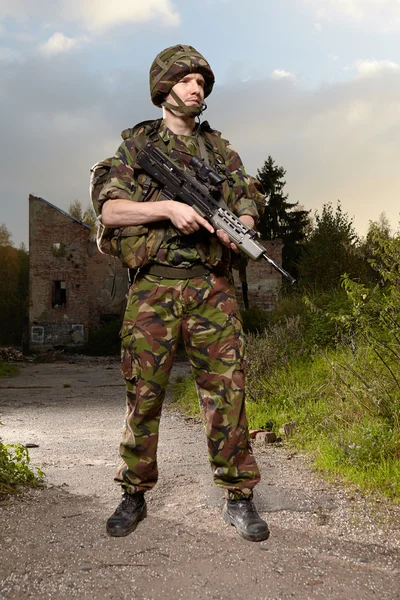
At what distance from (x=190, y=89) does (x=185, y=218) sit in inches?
28.7

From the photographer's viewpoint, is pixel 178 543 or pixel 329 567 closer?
pixel 329 567

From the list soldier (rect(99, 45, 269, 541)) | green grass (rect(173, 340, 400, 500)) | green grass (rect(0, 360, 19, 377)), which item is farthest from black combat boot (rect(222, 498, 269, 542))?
green grass (rect(0, 360, 19, 377))

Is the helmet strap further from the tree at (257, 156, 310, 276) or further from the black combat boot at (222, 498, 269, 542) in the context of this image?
the tree at (257, 156, 310, 276)

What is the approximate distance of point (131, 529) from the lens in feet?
10.5

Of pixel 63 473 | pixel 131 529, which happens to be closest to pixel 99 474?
pixel 63 473

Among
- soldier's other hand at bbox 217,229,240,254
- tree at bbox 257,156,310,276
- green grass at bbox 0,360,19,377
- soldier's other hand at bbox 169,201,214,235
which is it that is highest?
tree at bbox 257,156,310,276

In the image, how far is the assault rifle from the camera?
304 cm

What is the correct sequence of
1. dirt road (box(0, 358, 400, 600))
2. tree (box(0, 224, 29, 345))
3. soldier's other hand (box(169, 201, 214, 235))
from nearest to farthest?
dirt road (box(0, 358, 400, 600))
soldier's other hand (box(169, 201, 214, 235))
tree (box(0, 224, 29, 345))

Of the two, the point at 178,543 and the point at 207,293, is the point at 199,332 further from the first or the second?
the point at 178,543

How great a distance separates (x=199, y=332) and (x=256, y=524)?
3.27 feet

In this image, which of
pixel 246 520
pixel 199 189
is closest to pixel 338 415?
pixel 246 520

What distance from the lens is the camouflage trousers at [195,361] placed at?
3.06 meters

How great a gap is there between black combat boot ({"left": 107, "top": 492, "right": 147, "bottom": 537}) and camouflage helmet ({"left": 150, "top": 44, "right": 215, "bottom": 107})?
213 cm

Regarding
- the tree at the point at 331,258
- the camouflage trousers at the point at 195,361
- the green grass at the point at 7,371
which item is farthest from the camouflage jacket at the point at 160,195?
the tree at the point at 331,258
